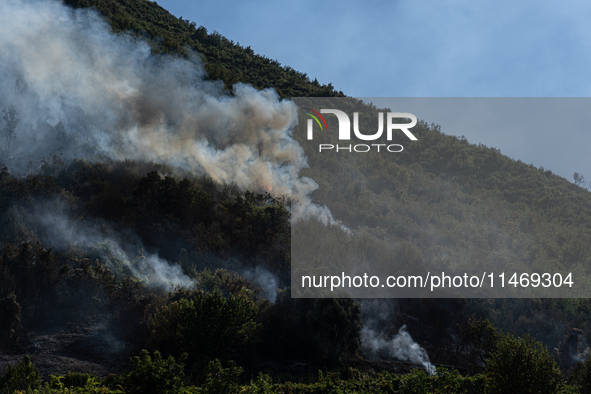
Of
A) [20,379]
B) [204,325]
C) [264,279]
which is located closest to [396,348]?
[264,279]

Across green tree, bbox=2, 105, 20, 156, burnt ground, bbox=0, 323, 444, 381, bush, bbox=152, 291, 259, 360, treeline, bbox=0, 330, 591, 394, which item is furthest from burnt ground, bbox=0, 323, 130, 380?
green tree, bbox=2, 105, 20, 156

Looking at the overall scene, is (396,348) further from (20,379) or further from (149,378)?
(20,379)

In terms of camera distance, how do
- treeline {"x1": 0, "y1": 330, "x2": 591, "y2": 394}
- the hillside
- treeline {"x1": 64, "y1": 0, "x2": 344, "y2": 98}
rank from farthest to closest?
treeline {"x1": 64, "y1": 0, "x2": 344, "y2": 98}, the hillside, treeline {"x1": 0, "y1": 330, "x2": 591, "y2": 394}

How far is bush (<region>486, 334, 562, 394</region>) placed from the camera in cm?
1470

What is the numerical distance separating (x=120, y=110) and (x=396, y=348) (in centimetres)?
2416

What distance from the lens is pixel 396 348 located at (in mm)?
21875

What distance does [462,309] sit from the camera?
2539 cm

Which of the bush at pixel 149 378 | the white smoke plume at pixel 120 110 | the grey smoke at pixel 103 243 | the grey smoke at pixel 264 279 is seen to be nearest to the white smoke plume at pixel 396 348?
the grey smoke at pixel 264 279

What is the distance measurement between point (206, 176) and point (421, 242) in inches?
639

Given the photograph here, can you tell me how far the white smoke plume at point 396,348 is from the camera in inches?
842

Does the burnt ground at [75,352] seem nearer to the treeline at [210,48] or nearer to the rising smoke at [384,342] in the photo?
the rising smoke at [384,342]

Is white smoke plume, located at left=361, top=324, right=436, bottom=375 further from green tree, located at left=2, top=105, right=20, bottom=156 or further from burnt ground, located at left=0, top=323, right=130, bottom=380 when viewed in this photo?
green tree, located at left=2, top=105, right=20, bottom=156

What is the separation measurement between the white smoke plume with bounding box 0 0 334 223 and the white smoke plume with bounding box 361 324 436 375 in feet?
33.7

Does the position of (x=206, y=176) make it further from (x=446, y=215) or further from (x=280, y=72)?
(x=280, y=72)
